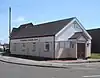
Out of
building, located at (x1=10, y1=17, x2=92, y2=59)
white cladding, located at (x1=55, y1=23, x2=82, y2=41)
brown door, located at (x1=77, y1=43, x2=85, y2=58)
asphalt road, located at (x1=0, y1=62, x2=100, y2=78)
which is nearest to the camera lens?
asphalt road, located at (x1=0, y1=62, x2=100, y2=78)

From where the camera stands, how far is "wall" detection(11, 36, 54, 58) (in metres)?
35.9

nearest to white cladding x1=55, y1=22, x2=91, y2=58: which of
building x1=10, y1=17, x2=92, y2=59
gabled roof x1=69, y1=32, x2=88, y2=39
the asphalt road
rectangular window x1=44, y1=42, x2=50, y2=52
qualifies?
building x1=10, y1=17, x2=92, y2=59

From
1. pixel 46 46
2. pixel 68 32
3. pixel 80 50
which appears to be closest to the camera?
pixel 80 50

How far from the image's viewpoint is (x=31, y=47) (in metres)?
41.7

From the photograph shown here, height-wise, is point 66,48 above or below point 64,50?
above

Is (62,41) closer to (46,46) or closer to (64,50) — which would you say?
(64,50)

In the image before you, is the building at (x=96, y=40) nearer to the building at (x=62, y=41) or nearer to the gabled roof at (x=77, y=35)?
the building at (x=62, y=41)

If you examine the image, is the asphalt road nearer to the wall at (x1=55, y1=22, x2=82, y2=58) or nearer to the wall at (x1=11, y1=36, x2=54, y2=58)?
the wall at (x1=55, y1=22, x2=82, y2=58)

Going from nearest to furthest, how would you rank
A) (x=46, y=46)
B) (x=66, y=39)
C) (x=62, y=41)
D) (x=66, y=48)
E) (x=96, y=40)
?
(x=62, y=41) → (x=66, y=48) → (x=66, y=39) → (x=46, y=46) → (x=96, y=40)

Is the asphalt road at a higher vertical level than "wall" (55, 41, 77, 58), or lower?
lower

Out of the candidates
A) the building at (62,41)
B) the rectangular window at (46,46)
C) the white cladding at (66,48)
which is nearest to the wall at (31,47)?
the building at (62,41)

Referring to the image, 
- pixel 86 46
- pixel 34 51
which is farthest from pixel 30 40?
pixel 86 46

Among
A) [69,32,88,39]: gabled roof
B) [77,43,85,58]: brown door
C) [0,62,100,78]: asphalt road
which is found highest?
[69,32,88,39]: gabled roof

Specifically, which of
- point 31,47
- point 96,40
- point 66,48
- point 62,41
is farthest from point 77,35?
point 96,40
